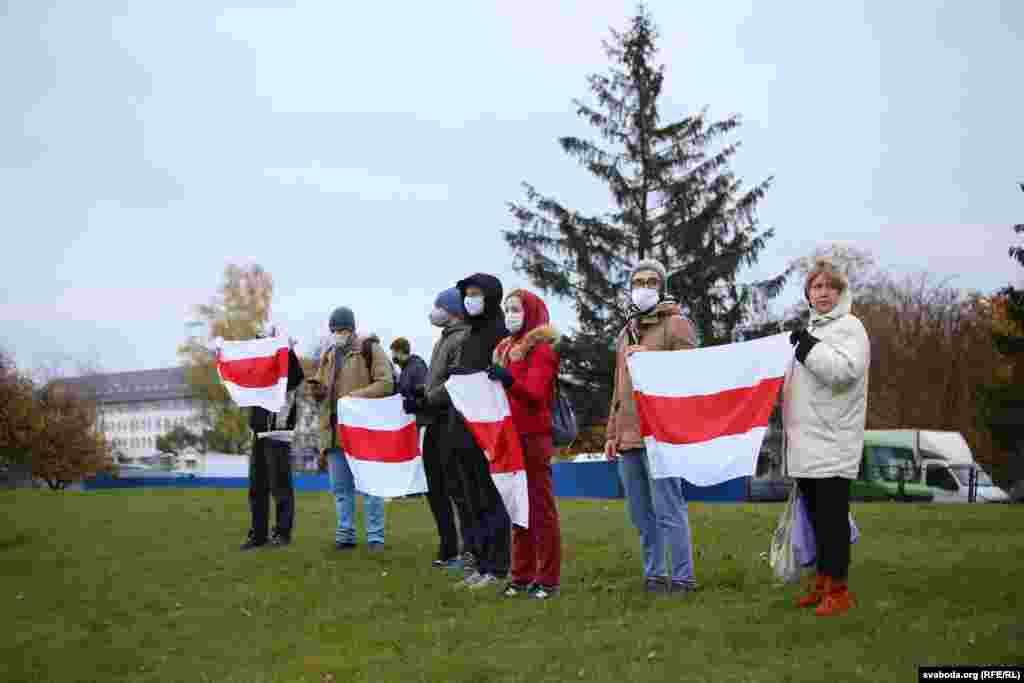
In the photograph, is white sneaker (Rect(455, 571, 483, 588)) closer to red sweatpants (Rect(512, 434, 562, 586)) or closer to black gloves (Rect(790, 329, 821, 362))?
red sweatpants (Rect(512, 434, 562, 586))

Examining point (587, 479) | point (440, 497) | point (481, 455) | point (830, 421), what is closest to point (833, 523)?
point (830, 421)

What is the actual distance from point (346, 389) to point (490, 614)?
493cm

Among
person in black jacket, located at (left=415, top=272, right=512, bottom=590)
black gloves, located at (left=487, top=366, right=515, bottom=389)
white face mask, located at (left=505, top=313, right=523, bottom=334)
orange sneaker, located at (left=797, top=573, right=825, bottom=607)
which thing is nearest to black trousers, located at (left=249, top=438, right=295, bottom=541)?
person in black jacket, located at (left=415, top=272, right=512, bottom=590)

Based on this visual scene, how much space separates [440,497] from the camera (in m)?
11.8

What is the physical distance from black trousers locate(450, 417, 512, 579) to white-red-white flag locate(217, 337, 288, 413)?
3902 millimetres

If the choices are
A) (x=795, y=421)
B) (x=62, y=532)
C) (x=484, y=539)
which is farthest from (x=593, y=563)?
(x=62, y=532)

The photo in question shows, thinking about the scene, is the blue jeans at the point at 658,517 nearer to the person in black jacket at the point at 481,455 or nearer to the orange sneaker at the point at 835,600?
the orange sneaker at the point at 835,600

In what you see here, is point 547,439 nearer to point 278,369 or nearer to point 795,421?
point 795,421

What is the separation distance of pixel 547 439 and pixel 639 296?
1.50 m

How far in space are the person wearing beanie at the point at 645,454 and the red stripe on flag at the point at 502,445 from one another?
79cm

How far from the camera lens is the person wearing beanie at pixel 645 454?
8.73m

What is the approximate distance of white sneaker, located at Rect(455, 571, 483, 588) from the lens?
32.5 feet

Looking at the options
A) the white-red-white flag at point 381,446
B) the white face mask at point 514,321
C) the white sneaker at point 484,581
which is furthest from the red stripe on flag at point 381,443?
the white face mask at point 514,321

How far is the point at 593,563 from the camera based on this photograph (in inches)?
436
